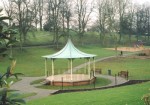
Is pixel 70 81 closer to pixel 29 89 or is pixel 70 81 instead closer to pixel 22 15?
pixel 29 89

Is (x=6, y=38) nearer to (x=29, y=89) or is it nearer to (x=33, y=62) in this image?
(x=29, y=89)

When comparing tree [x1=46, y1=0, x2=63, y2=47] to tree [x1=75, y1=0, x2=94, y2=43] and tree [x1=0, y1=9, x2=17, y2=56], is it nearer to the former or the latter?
tree [x1=75, y1=0, x2=94, y2=43]

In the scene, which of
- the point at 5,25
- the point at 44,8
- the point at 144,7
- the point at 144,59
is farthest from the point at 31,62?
the point at 144,7

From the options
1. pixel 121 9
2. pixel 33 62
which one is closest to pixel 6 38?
pixel 33 62

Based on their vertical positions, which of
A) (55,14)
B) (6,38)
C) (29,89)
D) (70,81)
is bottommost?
(29,89)

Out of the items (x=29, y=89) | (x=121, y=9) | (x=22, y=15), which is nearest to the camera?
(x=29, y=89)

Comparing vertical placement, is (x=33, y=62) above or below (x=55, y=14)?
below

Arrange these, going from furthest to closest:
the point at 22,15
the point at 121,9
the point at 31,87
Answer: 1. the point at 121,9
2. the point at 22,15
3. the point at 31,87

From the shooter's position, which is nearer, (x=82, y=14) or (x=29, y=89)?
(x=29, y=89)

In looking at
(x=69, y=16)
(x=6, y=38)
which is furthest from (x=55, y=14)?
(x=6, y=38)

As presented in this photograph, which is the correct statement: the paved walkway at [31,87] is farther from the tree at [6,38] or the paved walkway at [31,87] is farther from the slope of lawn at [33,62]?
the tree at [6,38]

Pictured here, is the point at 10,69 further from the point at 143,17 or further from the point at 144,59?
the point at 143,17

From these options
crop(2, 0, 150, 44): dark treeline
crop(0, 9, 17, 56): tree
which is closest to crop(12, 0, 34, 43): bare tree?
crop(2, 0, 150, 44): dark treeline

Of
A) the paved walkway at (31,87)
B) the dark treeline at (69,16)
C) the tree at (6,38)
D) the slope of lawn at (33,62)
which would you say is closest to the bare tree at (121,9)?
the dark treeline at (69,16)
